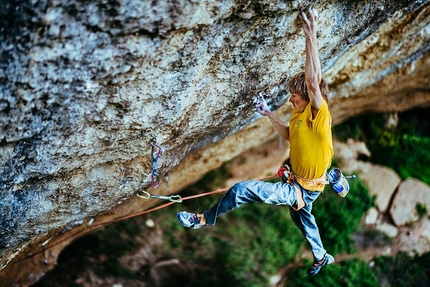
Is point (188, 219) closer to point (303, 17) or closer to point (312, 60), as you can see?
point (312, 60)

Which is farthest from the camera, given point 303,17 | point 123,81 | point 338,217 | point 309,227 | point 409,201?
point 409,201

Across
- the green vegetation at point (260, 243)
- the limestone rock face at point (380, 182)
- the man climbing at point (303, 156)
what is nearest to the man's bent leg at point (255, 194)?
the man climbing at point (303, 156)

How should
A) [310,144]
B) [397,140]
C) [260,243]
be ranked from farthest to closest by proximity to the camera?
[397,140] < [260,243] < [310,144]

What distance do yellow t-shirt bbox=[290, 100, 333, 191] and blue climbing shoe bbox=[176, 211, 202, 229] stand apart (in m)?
0.99

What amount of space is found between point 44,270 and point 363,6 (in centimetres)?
501

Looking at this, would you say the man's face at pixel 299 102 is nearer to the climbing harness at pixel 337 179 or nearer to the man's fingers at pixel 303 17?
the man's fingers at pixel 303 17

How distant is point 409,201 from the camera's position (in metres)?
8.14

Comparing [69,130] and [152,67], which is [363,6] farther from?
[69,130]

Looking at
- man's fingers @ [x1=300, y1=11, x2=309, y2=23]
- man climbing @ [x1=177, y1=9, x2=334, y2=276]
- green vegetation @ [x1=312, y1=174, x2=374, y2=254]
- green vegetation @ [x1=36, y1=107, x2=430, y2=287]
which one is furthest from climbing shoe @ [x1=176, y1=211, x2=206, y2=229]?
green vegetation @ [x1=312, y1=174, x2=374, y2=254]

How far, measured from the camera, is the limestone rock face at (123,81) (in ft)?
9.25

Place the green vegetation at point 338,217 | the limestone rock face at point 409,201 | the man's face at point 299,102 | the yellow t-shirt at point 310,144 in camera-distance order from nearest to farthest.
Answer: the yellow t-shirt at point 310,144 < the man's face at point 299,102 < the green vegetation at point 338,217 < the limestone rock face at point 409,201

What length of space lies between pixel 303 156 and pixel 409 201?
4957 millimetres

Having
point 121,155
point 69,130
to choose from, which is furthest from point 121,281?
point 69,130

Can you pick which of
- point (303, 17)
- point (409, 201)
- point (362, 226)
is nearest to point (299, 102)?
point (303, 17)
